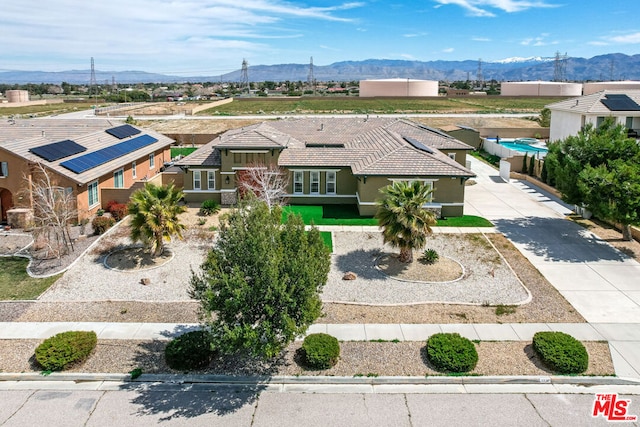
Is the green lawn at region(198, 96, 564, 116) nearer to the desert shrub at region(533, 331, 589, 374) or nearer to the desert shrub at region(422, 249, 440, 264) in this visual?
the desert shrub at region(422, 249, 440, 264)

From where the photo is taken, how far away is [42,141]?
1377 inches

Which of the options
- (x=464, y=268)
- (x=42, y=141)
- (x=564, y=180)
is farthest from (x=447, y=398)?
(x=42, y=141)

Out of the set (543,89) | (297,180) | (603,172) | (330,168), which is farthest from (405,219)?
(543,89)

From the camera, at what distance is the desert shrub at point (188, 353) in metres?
16.5

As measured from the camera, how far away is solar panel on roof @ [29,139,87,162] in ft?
104

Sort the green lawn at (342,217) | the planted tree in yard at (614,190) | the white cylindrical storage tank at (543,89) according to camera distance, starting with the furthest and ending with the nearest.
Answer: the white cylindrical storage tank at (543,89), the green lawn at (342,217), the planted tree in yard at (614,190)

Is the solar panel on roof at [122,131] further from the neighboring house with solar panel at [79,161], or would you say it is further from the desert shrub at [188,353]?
the desert shrub at [188,353]

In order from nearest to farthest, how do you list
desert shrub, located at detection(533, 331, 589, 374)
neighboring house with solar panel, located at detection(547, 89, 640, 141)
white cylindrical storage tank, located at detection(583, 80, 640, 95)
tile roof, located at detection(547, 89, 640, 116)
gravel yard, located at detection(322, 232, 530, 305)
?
desert shrub, located at detection(533, 331, 589, 374)
gravel yard, located at detection(322, 232, 530, 305)
neighboring house with solar panel, located at detection(547, 89, 640, 141)
tile roof, located at detection(547, 89, 640, 116)
white cylindrical storage tank, located at detection(583, 80, 640, 95)

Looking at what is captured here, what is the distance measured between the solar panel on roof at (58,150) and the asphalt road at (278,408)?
19.7m

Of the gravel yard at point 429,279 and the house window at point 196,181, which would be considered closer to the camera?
the gravel yard at point 429,279

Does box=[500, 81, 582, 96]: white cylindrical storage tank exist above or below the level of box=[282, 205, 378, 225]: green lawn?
above

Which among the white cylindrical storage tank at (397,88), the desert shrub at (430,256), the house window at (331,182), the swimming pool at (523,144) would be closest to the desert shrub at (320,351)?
the desert shrub at (430,256)

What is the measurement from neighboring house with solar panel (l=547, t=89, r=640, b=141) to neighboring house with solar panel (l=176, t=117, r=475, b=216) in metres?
16.3

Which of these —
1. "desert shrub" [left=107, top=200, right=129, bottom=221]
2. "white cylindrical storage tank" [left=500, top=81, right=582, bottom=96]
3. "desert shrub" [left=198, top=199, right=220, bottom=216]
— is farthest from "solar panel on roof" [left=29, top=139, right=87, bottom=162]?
"white cylindrical storage tank" [left=500, top=81, right=582, bottom=96]
